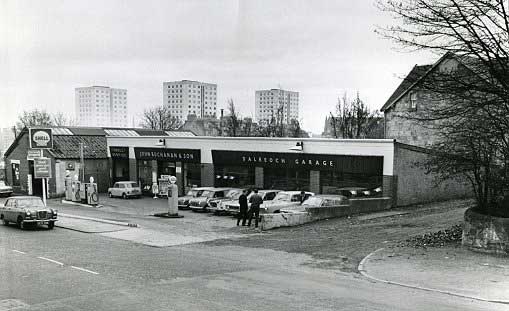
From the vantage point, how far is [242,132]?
83.5 m

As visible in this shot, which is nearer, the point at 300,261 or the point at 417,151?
the point at 300,261

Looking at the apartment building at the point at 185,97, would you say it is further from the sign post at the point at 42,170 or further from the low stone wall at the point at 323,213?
the low stone wall at the point at 323,213

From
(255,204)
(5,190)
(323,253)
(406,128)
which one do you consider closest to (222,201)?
(255,204)

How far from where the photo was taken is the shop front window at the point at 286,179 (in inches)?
1294

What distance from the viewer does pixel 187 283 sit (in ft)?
40.0

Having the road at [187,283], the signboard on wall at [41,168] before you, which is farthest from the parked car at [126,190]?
the road at [187,283]

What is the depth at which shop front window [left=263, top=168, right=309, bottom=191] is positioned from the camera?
32.9 m

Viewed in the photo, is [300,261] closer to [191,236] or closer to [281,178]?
[191,236]

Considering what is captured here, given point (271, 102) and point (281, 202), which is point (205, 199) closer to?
point (281, 202)

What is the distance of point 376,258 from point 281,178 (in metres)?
19.1

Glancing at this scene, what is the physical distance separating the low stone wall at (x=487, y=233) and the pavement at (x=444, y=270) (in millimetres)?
308

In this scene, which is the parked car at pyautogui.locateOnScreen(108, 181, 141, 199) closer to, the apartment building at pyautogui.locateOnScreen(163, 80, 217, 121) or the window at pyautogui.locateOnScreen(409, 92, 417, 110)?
the window at pyautogui.locateOnScreen(409, 92, 417, 110)

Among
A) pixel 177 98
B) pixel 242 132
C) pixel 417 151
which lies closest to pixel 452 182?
pixel 417 151

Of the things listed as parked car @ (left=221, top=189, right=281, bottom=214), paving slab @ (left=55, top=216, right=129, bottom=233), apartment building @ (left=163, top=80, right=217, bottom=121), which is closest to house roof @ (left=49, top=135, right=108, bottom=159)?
paving slab @ (left=55, top=216, right=129, bottom=233)
